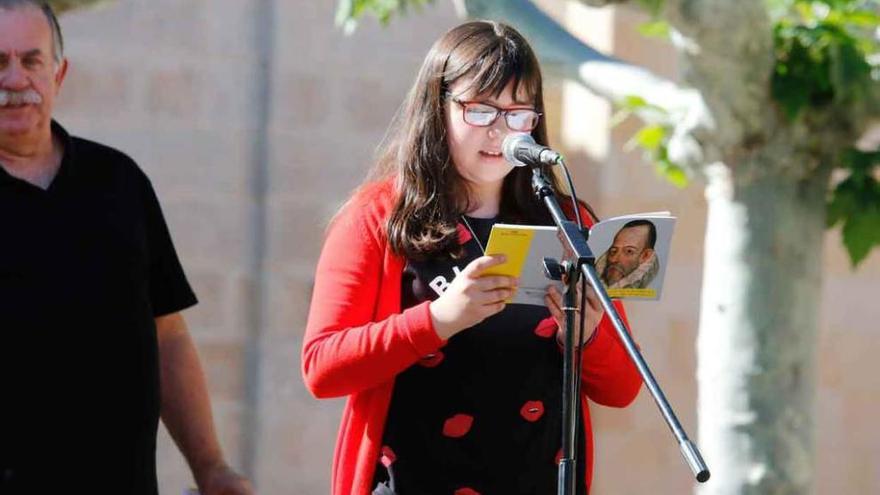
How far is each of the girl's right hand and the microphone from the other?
189 millimetres

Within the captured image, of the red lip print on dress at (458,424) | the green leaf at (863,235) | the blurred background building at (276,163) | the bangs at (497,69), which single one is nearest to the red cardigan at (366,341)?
the red lip print on dress at (458,424)

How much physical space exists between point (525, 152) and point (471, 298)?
0.92 ft

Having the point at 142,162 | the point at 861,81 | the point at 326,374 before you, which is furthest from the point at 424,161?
the point at 142,162

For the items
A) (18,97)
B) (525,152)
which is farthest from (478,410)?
(18,97)

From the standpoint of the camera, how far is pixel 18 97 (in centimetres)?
313

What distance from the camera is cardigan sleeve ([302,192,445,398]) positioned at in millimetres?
3088

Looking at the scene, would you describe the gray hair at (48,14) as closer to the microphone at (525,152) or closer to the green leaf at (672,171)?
the microphone at (525,152)

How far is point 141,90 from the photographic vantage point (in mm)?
6367

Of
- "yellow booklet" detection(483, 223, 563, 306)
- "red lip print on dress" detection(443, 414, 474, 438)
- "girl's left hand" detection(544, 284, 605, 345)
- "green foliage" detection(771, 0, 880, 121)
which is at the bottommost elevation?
"red lip print on dress" detection(443, 414, 474, 438)

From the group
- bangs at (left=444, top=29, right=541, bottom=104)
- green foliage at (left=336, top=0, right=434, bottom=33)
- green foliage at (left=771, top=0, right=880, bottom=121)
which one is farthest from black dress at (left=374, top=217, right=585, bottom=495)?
green foliage at (left=336, top=0, right=434, bottom=33)

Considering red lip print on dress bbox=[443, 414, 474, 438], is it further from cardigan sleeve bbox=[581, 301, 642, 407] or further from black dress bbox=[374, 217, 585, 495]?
cardigan sleeve bbox=[581, 301, 642, 407]

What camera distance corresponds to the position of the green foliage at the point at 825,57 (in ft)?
14.0

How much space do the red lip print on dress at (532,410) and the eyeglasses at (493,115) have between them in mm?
499

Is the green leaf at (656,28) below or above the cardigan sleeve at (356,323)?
above
